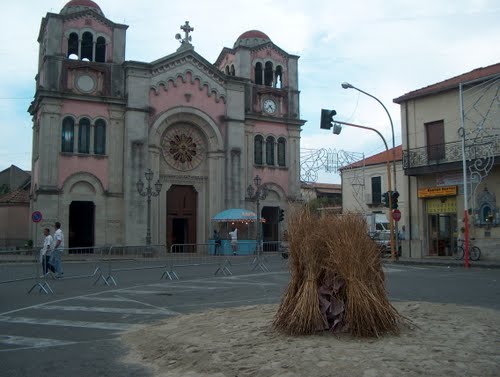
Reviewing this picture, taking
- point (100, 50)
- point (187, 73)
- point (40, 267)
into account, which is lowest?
point (40, 267)

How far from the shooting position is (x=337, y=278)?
6473 millimetres

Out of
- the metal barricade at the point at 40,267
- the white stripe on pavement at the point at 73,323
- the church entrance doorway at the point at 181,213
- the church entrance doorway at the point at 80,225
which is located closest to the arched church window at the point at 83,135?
the church entrance doorway at the point at 80,225

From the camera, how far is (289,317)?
21.4ft

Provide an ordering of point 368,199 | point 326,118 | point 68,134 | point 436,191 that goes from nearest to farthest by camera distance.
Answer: point 326,118 → point 436,191 → point 68,134 → point 368,199

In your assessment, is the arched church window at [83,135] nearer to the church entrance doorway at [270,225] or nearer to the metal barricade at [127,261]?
the metal barricade at [127,261]

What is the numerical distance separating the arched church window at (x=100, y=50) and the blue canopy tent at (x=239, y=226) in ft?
42.8

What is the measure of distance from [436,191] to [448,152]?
2.09 meters

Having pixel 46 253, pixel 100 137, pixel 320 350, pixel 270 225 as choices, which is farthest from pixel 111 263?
pixel 270 225

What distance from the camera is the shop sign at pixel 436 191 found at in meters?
26.2

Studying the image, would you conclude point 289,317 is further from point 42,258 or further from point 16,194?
point 16,194

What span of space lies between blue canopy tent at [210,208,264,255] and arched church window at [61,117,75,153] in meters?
10.4

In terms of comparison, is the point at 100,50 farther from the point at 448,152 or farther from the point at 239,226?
the point at 448,152

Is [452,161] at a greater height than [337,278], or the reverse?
[452,161]

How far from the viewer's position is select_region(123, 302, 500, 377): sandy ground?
197 inches
